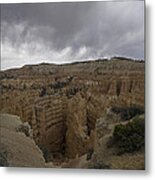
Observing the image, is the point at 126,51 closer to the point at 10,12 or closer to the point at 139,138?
the point at 139,138

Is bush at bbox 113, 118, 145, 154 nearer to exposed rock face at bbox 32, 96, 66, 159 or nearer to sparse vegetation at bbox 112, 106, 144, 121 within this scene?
sparse vegetation at bbox 112, 106, 144, 121

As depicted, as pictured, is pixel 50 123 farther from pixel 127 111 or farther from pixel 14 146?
pixel 127 111

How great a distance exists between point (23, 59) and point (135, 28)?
0.60 metres

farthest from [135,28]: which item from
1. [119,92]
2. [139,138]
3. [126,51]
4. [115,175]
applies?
[115,175]

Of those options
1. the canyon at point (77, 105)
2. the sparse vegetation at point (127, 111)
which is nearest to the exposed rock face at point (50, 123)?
the canyon at point (77, 105)

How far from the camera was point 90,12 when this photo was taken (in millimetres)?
2516

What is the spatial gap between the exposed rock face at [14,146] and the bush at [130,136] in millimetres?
430

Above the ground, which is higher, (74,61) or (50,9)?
(50,9)

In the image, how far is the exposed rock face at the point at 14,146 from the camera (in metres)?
2.58

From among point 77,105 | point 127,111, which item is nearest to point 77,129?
point 77,105

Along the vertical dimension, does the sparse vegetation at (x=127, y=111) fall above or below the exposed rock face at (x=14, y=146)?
above

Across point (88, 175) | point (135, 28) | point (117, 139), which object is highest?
point (135, 28)

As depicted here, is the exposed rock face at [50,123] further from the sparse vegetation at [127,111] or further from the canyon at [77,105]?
the sparse vegetation at [127,111]

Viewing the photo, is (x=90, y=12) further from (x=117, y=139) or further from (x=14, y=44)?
(x=117, y=139)
